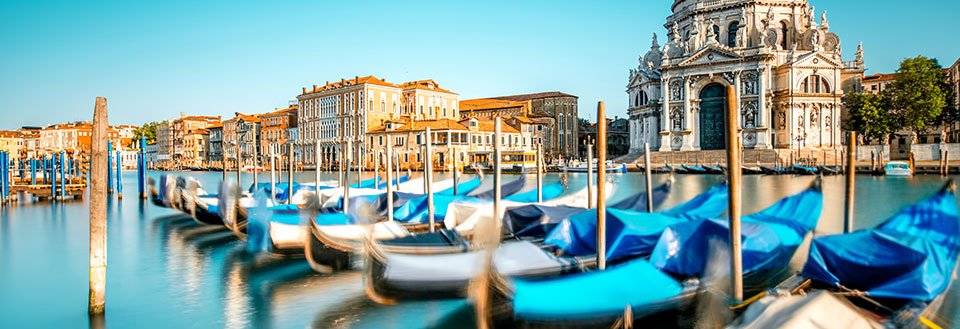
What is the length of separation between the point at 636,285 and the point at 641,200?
4.51 metres

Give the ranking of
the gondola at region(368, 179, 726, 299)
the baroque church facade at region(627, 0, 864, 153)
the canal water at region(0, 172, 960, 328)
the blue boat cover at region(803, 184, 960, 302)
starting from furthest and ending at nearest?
the baroque church facade at region(627, 0, 864, 153) → the canal water at region(0, 172, 960, 328) → the gondola at region(368, 179, 726, 299) → the blue boat cover at region(803, 184, 960, 302)

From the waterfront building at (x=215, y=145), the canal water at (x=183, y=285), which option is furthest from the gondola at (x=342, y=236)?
the waterfront building at (x=215, y=145)

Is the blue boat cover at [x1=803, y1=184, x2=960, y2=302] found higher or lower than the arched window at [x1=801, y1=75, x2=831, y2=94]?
lower

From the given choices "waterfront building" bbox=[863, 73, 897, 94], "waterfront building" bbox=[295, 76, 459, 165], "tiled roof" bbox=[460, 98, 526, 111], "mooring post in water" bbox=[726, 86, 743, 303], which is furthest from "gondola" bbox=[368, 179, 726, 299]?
"waterfront building" bbox=[863, 73, 897, 94]

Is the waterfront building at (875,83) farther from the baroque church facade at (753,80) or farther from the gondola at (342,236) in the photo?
the gondola at (342,236)

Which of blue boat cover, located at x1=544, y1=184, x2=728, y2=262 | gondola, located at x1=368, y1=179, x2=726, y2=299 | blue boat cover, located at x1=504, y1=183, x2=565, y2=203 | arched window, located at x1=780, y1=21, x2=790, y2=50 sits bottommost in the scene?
gondola, located at x1=368, y1=179, x2=726, y2=299

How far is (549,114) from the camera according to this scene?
39.2 meters

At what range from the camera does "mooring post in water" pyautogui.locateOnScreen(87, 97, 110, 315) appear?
513 centimetres

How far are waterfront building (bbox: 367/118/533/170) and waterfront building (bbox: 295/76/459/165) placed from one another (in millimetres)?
2070

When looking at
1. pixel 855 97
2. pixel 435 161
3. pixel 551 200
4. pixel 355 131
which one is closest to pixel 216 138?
pixel 355 131

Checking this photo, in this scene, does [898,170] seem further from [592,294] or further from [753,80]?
[592,294]

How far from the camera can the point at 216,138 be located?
4994 cm

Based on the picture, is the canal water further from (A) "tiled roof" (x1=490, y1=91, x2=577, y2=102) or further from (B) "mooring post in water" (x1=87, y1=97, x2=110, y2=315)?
(A) "tiled roof" (x1=490, y1=91, x2=577, y2=102)

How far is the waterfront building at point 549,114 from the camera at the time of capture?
37781 millimetres
